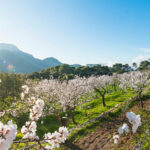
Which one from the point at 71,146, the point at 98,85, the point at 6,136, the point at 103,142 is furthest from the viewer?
the point at 98,85

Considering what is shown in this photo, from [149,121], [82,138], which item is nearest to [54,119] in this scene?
[82,138]

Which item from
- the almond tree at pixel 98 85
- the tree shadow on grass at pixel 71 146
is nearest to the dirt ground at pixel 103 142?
the tree shadow on grass at pixel 71 146

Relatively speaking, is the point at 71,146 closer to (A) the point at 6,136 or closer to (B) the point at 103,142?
(B) the point at 103,142

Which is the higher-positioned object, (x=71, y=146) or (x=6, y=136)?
(x=6, y=136)

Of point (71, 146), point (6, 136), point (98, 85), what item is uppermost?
point (6, 136)

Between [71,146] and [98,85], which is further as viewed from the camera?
[98,85]

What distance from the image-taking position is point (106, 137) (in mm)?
8688

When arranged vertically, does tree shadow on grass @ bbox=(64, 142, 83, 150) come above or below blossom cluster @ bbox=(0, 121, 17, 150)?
below

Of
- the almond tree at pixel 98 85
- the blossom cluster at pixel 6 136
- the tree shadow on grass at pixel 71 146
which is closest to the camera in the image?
the blossom cluster at pixel 6 136

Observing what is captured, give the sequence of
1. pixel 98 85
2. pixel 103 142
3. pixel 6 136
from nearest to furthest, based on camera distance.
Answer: pixel 6 136
pixel 103 142
pixel 98 85

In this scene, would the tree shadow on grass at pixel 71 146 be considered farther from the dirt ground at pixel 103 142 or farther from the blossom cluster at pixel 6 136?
the blossom cluster at pixel 6 136

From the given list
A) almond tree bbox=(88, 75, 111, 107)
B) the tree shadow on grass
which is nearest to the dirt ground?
the tree shadow on grass

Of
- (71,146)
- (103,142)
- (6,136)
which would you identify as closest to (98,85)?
(103,142)

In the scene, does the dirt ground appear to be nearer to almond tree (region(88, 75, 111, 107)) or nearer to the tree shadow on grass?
the tree shadow on grass
